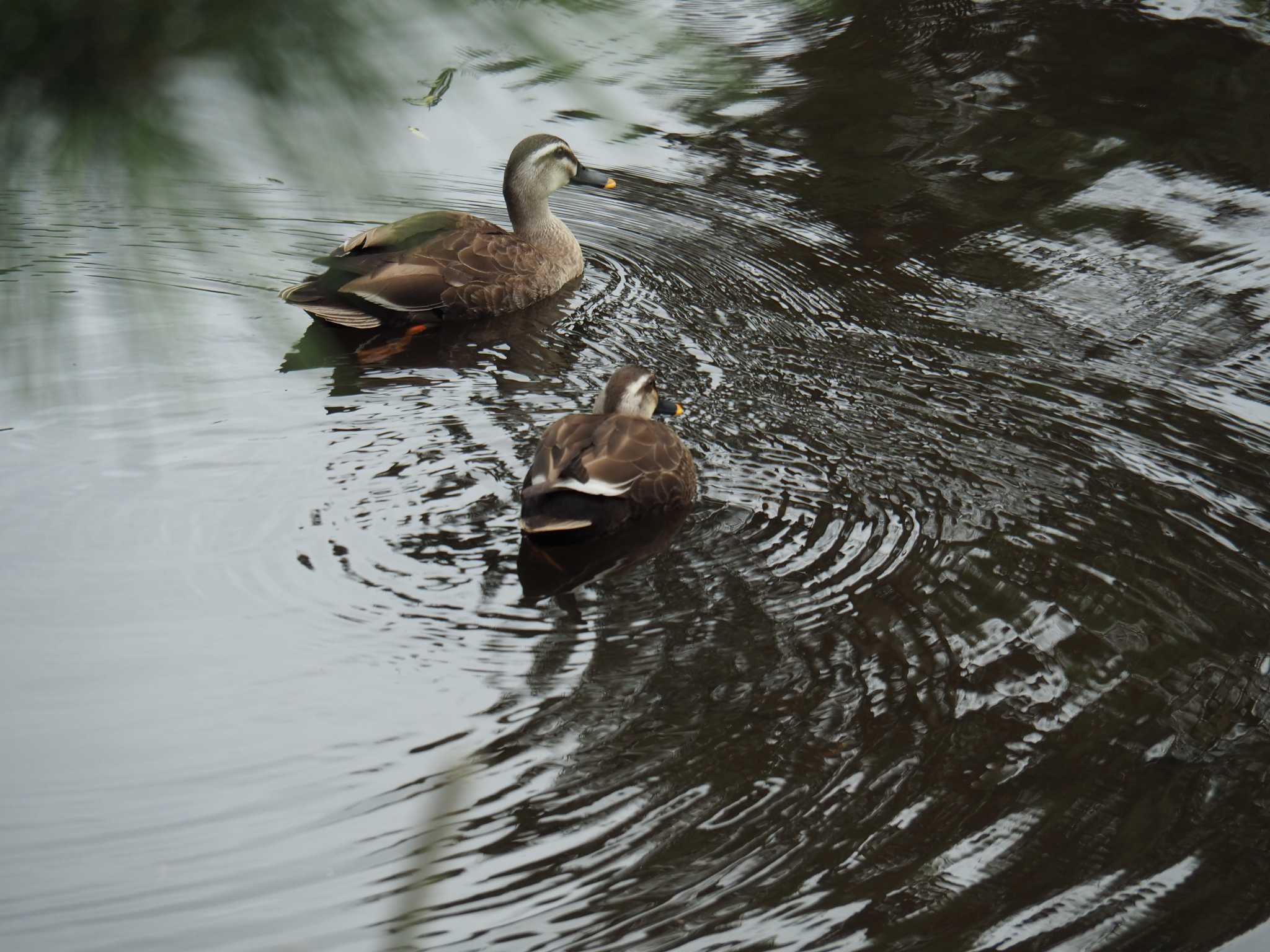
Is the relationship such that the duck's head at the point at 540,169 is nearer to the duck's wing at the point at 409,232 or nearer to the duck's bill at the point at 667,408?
the duck's wing at the point at 409,232

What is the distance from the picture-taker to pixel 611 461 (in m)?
5.05

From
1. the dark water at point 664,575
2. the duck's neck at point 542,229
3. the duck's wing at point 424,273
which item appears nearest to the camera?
the dark water at point 664,575

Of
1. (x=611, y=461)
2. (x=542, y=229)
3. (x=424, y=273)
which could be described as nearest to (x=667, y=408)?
(x=611, y=461)

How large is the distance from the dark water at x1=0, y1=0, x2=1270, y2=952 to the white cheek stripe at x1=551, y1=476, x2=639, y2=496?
29 cm

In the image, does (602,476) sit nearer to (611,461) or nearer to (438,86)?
(611,461)

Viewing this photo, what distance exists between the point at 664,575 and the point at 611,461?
55 centimetres

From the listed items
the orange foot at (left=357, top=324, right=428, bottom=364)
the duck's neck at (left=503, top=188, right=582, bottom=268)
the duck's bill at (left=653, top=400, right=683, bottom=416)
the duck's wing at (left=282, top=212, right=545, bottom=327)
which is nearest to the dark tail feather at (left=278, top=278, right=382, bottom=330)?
the duck's wing at (left=282, top=212, right=545, bottom=327)

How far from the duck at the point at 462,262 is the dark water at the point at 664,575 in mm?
234

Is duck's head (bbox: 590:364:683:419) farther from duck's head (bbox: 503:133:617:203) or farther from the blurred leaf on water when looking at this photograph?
the blurred leaf on water

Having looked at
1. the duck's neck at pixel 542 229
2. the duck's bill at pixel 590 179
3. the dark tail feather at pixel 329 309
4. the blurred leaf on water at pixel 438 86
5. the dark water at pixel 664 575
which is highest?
the blurred leaf on water at pixel 438 86

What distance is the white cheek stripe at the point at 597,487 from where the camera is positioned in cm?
483

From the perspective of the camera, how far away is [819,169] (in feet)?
26.1

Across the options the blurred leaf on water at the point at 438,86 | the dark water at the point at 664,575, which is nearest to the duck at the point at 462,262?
the dark water at the point at 664,575

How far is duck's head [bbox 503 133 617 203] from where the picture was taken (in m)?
7.61
